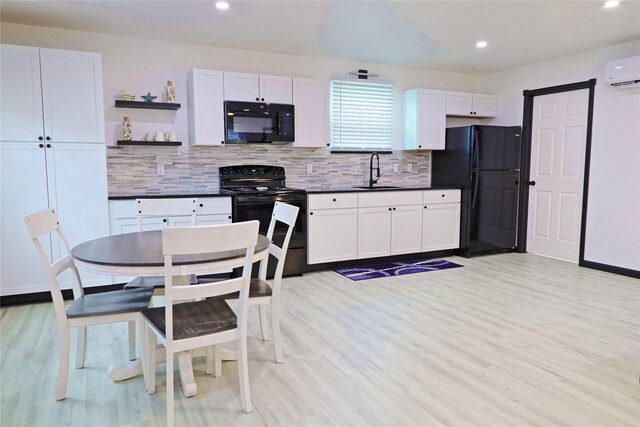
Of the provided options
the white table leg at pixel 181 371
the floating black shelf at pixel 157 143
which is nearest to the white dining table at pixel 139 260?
the white table leg at pixel 181 371

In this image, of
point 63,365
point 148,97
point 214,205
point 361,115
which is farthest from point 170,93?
point 63,365

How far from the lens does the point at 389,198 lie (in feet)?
16.1

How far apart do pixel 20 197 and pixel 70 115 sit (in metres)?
0.78

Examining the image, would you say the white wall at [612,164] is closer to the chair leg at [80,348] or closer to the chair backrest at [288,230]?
the chair backrest at [288,230]

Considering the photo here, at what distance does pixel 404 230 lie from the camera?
505 cm

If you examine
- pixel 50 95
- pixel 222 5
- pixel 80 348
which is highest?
pixel 222 5

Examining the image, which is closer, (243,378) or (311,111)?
(243,378)

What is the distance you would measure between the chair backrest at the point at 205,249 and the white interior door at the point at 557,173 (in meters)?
4.53

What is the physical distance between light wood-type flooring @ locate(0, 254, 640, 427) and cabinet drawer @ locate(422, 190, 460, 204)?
1534mm

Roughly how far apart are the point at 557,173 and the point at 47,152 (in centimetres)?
541

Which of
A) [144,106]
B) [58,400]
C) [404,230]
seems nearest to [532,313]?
[404,230]

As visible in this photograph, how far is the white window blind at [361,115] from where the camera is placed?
17.1 feet

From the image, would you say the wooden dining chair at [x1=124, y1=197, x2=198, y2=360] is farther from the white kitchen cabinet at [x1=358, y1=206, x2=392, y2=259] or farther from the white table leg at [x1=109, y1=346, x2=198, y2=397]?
the white kitchen cabinet at [x1=358, y1=206, x2=392, y2=259]

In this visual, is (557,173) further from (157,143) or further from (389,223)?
(157,143)
